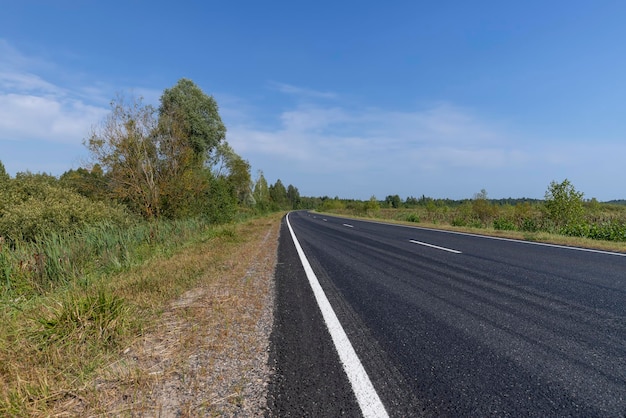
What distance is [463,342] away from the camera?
9.43 feet

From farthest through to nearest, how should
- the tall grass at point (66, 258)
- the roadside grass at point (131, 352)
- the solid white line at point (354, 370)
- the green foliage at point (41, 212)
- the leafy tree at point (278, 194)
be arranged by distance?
the leafy tree at point (278, 194)
the green foliage at point (41, 212)
the tall grass at point (66, 258)
the roadside grass at point (131, 352)
the solid white line at point (354, 370)

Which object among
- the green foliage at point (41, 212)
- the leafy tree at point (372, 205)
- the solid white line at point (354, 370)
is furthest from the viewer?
the leafy tree at point (372, 205)

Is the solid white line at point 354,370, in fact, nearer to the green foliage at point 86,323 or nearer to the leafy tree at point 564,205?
the green foliage at point 86,323

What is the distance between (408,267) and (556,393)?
4.40 m

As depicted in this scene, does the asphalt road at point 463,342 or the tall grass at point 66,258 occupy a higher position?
the asphalt road at point 463,342

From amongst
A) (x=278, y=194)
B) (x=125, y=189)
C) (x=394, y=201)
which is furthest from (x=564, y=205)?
(x=394, y=201)

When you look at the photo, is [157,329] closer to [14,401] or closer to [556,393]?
[14,401]

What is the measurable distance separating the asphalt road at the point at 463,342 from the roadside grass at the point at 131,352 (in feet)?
1.68

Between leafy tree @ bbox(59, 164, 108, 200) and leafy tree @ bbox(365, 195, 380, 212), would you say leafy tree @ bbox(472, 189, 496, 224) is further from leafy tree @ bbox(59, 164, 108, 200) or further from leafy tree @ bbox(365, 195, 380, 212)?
leafy tree @ bbox(59, 164, 108, 200)

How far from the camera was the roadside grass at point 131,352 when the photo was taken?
2074mm

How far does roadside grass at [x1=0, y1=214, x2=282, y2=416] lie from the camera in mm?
2074

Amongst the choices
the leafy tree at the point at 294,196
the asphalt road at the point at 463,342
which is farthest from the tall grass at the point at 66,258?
the leafy tree at the point at 294,196

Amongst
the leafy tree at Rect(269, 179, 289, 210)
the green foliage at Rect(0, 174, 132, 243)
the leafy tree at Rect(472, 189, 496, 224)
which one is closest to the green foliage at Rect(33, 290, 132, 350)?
the green foliage at Rect(0, 174, 132, 243)

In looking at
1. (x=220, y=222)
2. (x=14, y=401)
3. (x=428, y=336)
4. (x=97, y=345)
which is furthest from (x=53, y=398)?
(x=220, y=222)
